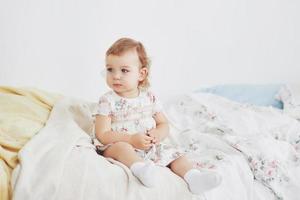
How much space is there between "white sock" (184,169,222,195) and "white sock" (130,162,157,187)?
0.41 feet

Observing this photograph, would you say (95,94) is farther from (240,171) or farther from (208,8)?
(240,171)

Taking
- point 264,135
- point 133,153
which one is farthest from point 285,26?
point 133,153

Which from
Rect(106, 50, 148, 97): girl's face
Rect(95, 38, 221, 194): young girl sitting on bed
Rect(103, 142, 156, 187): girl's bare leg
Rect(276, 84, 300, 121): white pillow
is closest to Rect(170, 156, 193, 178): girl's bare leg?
Rect(95, 38, 221, 194): young girl sitting on bed

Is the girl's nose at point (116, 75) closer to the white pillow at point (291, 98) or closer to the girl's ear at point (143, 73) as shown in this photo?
the girl's ear at point (143, 73)

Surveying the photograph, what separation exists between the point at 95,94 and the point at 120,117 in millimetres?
823

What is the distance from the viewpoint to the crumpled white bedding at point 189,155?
1.20 metres

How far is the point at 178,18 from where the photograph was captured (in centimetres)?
259

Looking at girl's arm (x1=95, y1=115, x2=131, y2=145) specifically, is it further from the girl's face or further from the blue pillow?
the blue pillow

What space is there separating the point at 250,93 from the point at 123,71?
3.89 feet

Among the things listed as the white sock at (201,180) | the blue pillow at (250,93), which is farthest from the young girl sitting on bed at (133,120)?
the blue pillow at (250,93)

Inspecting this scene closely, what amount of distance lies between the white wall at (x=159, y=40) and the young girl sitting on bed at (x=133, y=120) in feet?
2.31

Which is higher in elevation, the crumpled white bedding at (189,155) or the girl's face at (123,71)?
the girl's face at (123,71)

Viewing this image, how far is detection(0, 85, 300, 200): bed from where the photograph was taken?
121cm

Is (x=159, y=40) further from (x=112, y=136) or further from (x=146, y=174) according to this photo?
(x=146, y=174)
